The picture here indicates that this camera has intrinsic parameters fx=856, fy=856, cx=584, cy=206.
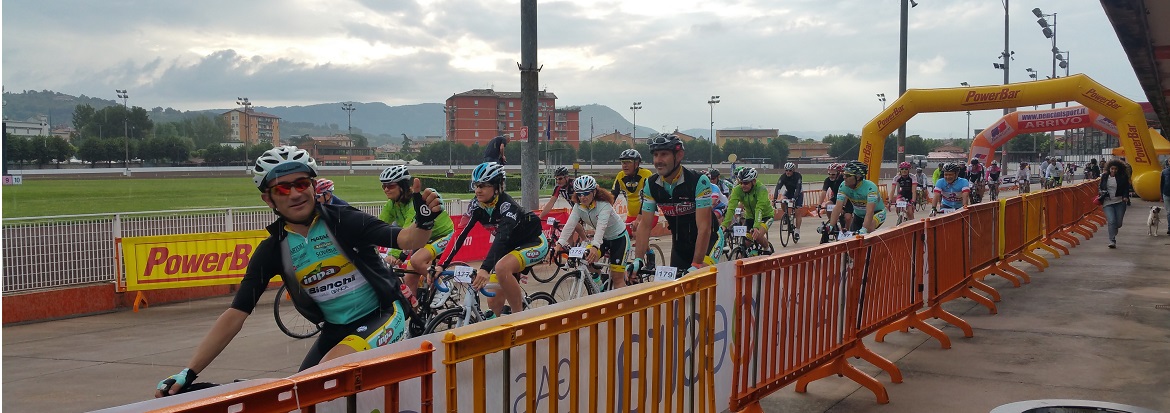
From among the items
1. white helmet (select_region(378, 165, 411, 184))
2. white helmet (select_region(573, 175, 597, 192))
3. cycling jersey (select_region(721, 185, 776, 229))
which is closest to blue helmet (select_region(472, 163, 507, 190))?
white helmet (select_region(378, 165, 411, 184))

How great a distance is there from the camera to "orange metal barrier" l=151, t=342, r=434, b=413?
7.23 feet

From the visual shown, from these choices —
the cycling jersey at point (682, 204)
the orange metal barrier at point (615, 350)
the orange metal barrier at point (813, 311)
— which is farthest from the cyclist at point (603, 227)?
the orange metal barrier at point (615, 350)

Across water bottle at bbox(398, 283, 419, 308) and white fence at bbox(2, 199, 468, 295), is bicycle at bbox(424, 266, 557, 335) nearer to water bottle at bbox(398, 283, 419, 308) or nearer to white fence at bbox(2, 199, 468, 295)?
water bottle at bbox(398, 283, 419, 308)

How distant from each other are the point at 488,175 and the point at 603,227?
223 centimetres

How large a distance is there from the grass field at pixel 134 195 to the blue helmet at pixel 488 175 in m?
31.8

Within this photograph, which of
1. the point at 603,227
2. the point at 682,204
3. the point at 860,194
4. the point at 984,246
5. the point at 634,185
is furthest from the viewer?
the point at 860,194

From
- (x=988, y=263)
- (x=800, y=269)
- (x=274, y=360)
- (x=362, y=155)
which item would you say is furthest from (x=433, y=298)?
(x=362, y=155)

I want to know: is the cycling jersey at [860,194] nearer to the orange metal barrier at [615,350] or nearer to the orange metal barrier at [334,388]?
the orange metal barrier at [615,350]

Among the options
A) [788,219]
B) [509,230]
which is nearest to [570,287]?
[509,230]

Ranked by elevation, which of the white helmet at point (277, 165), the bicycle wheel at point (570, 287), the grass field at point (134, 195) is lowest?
the grass field at point (134, 195)

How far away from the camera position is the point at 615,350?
4.00 metres

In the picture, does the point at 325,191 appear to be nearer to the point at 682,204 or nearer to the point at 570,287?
the point at 570,287

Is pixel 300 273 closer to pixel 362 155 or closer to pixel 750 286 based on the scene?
pixel 750 286

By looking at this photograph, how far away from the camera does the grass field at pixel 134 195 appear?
146 ft
